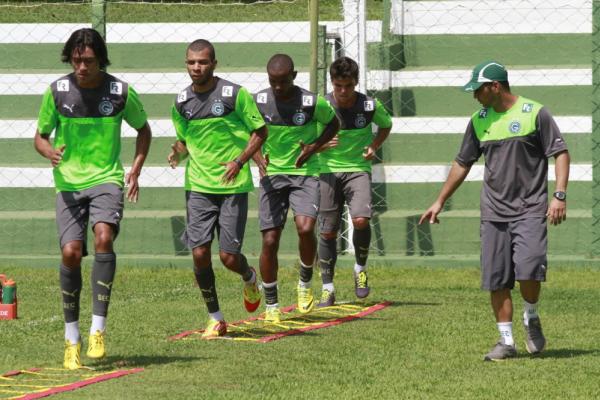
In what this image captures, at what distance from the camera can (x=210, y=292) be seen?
33.5 ft

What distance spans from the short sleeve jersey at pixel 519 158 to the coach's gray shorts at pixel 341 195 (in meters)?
3.23

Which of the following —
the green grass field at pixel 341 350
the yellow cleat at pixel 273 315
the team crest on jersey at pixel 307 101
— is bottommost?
the green grass field at pixel 341 350

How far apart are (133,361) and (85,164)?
1.33 metres

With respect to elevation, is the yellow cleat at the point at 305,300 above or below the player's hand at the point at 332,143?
below

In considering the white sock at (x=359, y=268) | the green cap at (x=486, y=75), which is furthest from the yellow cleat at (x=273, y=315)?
the green cap at (x=486, y=75)

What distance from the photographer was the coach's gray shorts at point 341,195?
1255 centimetres

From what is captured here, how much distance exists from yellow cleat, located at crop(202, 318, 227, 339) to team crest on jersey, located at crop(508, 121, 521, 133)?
260 cm

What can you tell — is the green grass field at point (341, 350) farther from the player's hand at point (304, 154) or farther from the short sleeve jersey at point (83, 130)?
the player's hand at point (304, 154)

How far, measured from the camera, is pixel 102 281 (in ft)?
29.3

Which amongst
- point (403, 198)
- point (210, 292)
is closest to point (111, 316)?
point (210, 292)

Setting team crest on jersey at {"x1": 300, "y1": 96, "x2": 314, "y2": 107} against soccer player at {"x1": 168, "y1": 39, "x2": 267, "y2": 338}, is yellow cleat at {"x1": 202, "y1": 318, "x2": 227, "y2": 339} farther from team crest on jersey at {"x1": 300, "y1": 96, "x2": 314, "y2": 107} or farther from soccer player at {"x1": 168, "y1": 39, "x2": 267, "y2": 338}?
team crest on jersey at {"x1": 300, "y1": 96, "x2": 314, "y2": 107}

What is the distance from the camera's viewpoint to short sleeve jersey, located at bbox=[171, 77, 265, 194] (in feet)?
32.8

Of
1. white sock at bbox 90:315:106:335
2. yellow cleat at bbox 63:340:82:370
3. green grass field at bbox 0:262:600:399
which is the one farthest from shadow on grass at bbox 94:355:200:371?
white sock at bbox 90:315:106:335

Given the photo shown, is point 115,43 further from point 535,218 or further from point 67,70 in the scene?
point 535,218
